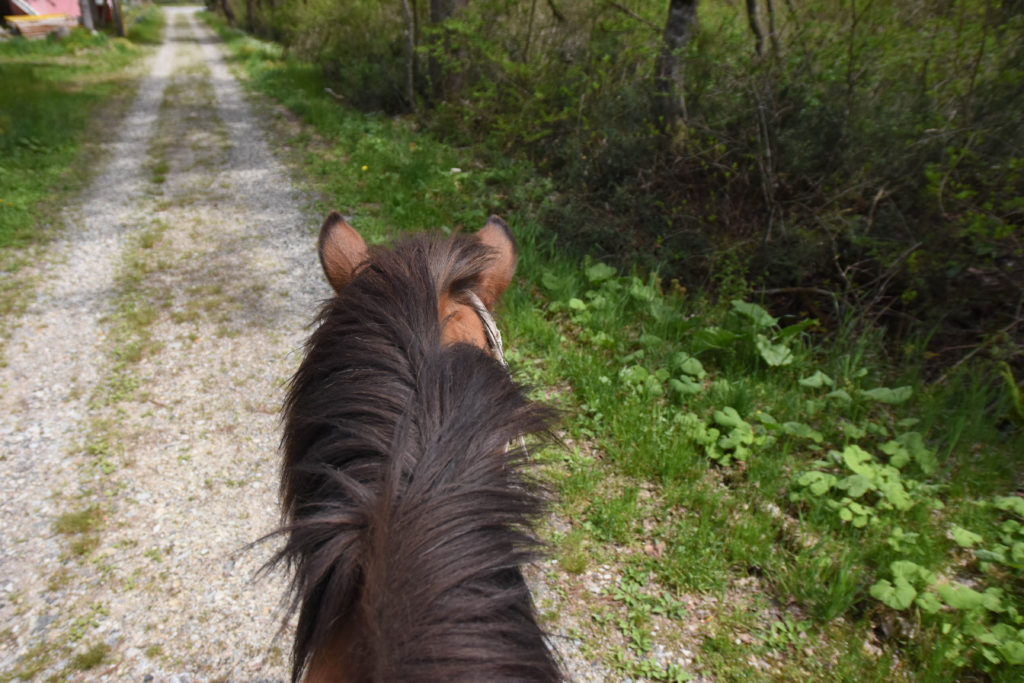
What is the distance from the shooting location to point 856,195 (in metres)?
4.14

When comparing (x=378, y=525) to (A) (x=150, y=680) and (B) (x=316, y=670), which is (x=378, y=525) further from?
(A) (x=150, y=680)

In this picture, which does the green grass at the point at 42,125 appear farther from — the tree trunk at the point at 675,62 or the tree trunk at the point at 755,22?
the tree trunk at the point at 755,22

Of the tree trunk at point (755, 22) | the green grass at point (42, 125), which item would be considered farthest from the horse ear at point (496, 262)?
the green grass at point (42, 125)

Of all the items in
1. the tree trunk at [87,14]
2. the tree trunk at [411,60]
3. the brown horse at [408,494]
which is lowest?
the brown horse at [408,494]

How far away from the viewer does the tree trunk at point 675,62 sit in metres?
5.00

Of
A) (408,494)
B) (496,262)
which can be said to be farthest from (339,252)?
(408,494)

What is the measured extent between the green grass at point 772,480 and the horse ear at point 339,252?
0.87 meters

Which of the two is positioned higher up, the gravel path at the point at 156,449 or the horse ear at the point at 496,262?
the horse ear at the point at 496,262

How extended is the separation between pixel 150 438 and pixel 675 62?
5.22 metres

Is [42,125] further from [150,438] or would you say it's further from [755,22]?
[755,22]

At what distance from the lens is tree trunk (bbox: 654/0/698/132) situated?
5.00 meters

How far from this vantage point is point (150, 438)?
3.31 metres

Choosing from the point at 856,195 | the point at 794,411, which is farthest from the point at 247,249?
the point at 856,195

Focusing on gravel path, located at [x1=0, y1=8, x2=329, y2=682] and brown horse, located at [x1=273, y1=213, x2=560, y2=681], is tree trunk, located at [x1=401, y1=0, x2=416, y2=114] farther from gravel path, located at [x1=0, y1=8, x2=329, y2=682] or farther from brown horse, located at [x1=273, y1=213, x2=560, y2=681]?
brown horse, located at [x1=273, y1=213, x2=560, y2=681]
